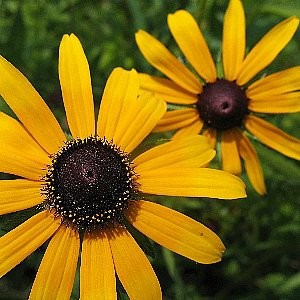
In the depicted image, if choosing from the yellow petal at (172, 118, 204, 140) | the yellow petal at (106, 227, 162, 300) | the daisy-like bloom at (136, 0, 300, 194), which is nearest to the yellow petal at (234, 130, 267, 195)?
the daisy-like bloom at (136, 0, 300, 194)

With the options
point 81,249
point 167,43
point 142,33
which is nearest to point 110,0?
point 167,43

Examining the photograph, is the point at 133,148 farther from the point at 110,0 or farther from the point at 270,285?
the point at 110,0

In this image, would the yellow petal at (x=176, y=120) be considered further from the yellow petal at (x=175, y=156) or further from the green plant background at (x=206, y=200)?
the green plant background at (x=206, y=200)

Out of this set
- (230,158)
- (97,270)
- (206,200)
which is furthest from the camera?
(206,200)

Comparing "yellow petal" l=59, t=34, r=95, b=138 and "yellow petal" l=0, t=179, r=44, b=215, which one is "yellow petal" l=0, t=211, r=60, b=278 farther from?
"yellow petal" l=59, t=34, r=95, b=138

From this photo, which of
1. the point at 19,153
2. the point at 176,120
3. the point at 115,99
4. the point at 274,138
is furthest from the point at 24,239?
the point at 274,138

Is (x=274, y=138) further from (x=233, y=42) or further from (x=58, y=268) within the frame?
(x=58, y=268)

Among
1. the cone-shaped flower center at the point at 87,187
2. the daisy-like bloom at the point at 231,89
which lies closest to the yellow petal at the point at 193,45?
the daisy-like bloom at the point at 231,89
